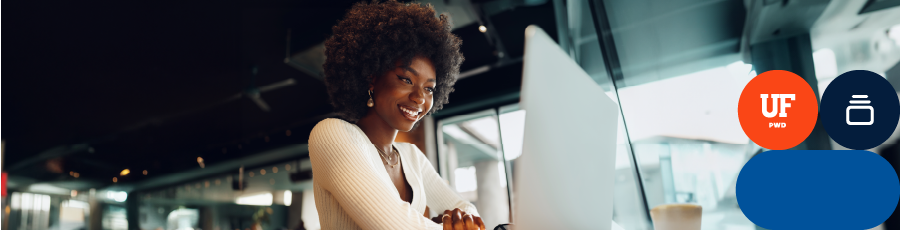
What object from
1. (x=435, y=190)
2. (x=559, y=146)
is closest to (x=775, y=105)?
(x=435, y=190)

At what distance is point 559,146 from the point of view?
44 cm

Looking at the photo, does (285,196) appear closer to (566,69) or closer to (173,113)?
(173,113)

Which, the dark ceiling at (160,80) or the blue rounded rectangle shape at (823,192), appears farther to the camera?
the dark ceiling at (160,80)

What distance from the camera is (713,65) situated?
2.27 m

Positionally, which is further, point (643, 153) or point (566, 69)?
point (643, 153)

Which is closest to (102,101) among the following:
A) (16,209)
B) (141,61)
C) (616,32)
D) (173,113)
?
(173,113)

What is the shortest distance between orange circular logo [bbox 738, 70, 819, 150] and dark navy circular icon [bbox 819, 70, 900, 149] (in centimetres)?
8

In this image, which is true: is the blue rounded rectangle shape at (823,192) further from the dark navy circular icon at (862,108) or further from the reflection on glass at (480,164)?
the reflection on glass at (480,164)

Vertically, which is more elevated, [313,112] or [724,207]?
[313,112]

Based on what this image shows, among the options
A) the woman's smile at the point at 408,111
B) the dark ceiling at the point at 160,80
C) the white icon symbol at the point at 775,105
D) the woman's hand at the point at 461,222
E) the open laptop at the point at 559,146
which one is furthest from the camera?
the dark ceiling at the point at 160,80

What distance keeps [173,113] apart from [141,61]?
1596 millimetres

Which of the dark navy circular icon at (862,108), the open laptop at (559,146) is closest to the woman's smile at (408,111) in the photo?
the open laptop at (559,146)

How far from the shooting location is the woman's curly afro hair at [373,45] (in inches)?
41.9

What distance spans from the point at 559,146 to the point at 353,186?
411 millimetres
